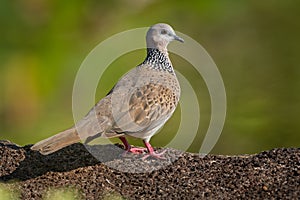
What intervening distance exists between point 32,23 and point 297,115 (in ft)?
10.7

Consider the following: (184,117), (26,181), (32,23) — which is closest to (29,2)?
(32,23)

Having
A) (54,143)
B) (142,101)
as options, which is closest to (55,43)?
(54,143)

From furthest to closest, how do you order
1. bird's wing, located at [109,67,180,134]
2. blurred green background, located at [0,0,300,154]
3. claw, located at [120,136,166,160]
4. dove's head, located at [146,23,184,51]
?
dove's head, located at [146,23,184,51] < claw, located at [120,136,166,160] < bird's wing, located at [109,67,180,134] < blurred green background, located at [0,0,300,154]

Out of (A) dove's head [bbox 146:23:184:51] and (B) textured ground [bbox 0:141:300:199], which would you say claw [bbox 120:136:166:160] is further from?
(A) dove's head [bbox 146:23:184:51]

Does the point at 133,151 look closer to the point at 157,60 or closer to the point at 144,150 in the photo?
the point at 144,150

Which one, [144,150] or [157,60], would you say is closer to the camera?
[144,150]

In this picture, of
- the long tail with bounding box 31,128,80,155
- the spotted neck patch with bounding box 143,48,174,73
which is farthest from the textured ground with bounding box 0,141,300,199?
the spotted neck patch with bounding box 143,48,174,73

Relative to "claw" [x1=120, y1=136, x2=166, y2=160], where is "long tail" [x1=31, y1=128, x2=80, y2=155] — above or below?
below

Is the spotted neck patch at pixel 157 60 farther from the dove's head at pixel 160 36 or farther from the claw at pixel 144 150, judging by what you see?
the claw at pixel 144 150

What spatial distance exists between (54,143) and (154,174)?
0.46 meters

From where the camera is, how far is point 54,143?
2.65 m

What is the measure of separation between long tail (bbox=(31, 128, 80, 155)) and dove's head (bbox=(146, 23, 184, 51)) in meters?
0.74

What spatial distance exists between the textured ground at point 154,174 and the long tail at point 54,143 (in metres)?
0.15

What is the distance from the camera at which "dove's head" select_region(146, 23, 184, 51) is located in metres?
3.17
